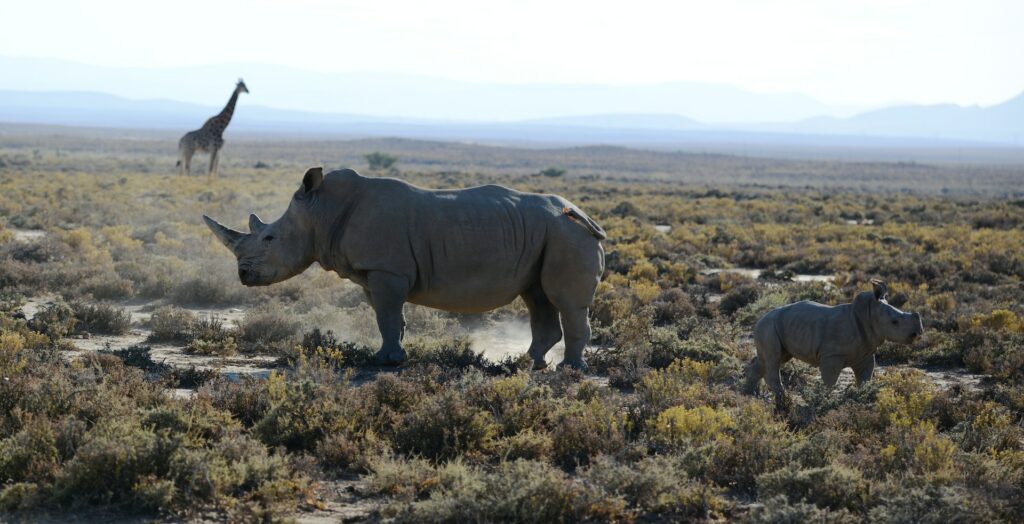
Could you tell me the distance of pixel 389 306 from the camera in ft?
31.6

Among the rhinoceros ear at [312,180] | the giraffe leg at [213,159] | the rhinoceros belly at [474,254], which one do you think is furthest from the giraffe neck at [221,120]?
the rhinoceros belly at [474,254]

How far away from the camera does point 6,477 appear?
6027mm

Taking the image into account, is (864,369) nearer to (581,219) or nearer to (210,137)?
(581,219)

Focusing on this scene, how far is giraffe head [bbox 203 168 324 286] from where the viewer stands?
9938 millimetres

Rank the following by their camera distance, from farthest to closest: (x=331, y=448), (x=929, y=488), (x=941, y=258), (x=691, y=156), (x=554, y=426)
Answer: (x=691, y=156) < (x=941, y=258) < (x=554, y=426) < (x=331, y=448) < (x=929, y=488)

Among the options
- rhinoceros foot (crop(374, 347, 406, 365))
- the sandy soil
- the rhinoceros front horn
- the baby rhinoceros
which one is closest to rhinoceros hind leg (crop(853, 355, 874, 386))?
the baby rhinoceros

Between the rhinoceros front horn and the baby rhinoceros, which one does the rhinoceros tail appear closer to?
the baby rhinoceros

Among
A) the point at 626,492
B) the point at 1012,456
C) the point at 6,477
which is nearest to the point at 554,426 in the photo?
the point at 626,492

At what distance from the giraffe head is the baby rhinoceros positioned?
4.37 meters

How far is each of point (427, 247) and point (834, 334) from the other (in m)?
3.78

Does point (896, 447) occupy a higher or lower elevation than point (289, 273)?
lower

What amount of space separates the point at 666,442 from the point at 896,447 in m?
1.57

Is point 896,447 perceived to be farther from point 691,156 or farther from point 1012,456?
point 691,156

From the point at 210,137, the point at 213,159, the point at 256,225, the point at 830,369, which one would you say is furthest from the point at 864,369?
the point at 213,159
